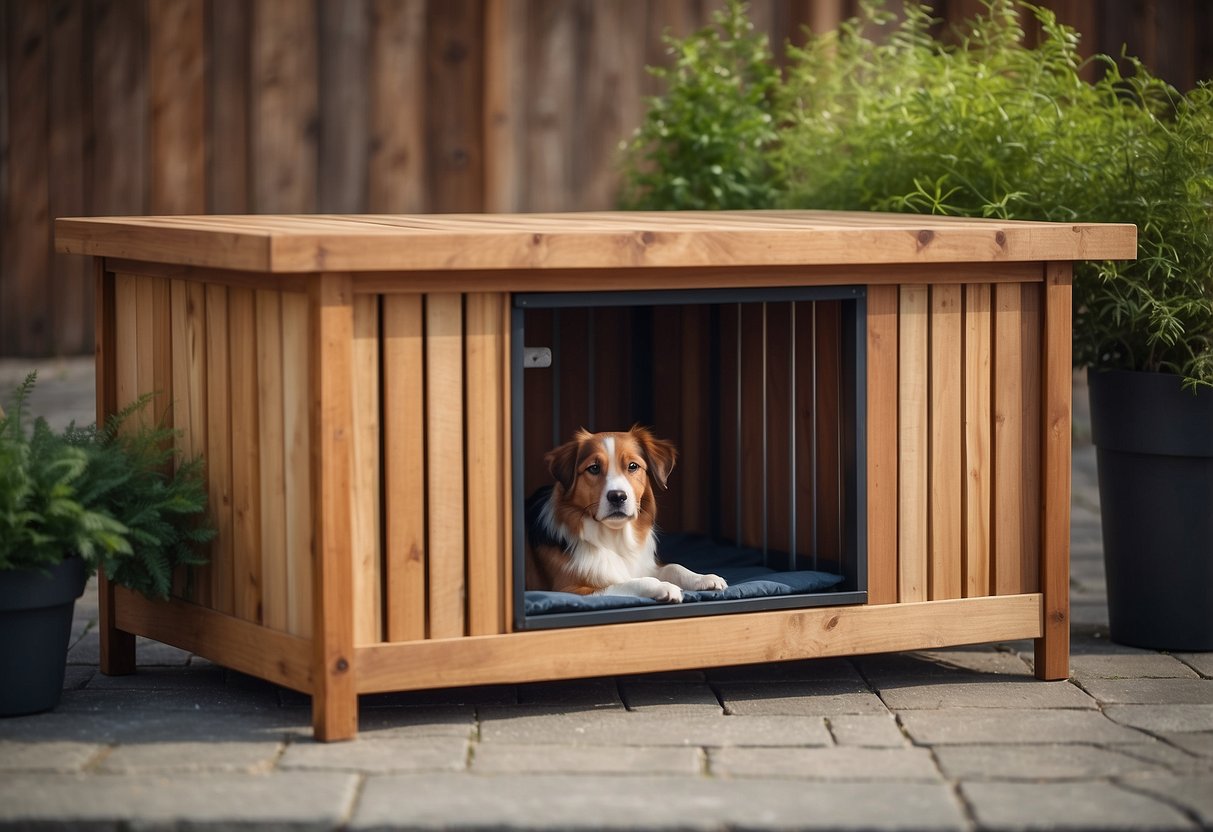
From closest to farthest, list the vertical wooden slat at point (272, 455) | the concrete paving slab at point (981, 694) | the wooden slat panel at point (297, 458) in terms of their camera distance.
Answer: the wooden slat panel at point (297, 458) → the vertical wooden slat at point (272, 455) → the concrete paving slab at point (981, 694)

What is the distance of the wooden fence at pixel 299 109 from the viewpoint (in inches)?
314

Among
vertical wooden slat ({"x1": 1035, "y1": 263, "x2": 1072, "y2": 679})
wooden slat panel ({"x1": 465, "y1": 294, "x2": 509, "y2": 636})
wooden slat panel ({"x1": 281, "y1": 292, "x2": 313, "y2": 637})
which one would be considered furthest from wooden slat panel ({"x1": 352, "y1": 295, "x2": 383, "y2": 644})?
vertical wooden slat ({"x1": 1035, "y1": 263, "x2": 1072, "y2": 679})

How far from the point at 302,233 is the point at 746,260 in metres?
1.13

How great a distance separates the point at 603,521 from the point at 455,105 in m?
4.01

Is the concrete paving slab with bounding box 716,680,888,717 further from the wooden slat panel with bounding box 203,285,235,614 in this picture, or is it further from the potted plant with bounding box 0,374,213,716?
the potted plant with bounding box 0,374,213,716

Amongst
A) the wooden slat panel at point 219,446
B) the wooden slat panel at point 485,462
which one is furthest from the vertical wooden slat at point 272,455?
the wooden slat panel at point 485,462

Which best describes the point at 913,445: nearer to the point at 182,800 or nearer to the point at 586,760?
the point at 586,760

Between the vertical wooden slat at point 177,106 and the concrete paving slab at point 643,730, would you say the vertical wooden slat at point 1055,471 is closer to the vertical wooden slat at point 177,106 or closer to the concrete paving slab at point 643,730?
the concrete paving slab at point 643,730

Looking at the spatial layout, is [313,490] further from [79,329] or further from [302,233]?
[79,329]

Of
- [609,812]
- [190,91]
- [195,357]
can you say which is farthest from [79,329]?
[609,812]

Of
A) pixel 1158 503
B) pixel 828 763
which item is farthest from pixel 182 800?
pixel 1158 503

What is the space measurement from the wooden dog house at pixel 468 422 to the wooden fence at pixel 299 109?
3.32 meters

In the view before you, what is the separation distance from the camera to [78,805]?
3.57 m

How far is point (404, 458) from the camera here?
13.6ft
